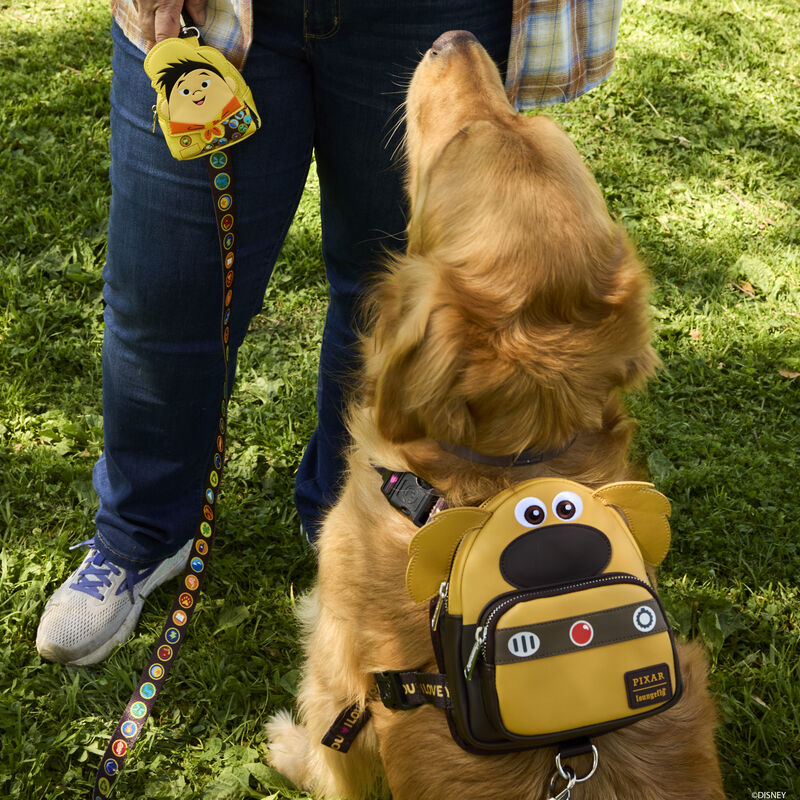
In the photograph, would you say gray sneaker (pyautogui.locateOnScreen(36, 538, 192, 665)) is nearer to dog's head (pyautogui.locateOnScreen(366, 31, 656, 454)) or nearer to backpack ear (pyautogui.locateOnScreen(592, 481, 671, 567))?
dog's head (pyautogui.locateOnScreen(366, 31, 656, 454))

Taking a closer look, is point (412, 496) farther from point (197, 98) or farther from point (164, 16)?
→ point (164, 16)

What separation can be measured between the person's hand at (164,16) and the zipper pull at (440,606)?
1.39 metres

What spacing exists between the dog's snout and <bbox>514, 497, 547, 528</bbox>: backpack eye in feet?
3.74

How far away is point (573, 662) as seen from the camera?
1.54m

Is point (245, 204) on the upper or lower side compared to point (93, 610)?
upper

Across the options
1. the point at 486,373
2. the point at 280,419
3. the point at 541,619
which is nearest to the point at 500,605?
the point at 541,619

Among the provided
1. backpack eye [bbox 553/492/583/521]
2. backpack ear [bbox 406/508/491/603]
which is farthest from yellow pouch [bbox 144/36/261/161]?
backpack eye [bbox 553/492/583/521]

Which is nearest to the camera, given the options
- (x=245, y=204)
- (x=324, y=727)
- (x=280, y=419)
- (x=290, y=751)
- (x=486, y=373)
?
(x=486, y=373)

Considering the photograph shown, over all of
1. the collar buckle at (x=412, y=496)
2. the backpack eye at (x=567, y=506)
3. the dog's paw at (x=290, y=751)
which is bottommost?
the dog's paw at (x=290, y=751)

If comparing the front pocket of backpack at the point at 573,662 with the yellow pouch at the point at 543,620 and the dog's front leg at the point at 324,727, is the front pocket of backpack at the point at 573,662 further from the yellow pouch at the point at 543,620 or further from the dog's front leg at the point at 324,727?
the dog's front leg at the point at 324,727

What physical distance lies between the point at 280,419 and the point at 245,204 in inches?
66.3

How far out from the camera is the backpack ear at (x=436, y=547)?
66.2 inches

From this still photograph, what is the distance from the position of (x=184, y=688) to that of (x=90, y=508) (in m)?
0.85

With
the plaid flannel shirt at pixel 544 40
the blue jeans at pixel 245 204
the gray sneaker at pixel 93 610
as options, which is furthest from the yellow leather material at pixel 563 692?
the gray sneaker at pixel 93 610
